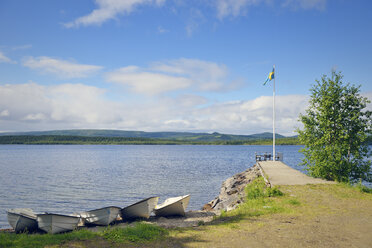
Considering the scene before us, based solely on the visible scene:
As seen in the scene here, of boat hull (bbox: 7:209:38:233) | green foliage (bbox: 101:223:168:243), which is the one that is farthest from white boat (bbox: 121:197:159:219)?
green foliage (bbox: 101:223:168:243)

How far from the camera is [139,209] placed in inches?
591

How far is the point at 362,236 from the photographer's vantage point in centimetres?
932

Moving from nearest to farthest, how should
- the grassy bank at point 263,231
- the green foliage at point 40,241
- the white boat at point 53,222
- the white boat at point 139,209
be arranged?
1. the green foliage at point 40,241
2. the grassy bank at point 263,231
3. the white boat at point 53,222
4. the white boat at point 139,209

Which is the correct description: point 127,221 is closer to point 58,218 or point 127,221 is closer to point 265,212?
point 58,218

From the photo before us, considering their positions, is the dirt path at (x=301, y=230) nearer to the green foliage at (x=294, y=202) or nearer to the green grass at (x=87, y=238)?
the green foliage at (x=294, y=202)

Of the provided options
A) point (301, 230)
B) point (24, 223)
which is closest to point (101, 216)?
point (24, 223)

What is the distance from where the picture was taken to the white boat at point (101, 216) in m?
14.0

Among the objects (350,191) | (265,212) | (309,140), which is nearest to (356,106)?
(309,140)

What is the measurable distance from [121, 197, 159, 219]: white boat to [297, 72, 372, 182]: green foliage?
13124mm

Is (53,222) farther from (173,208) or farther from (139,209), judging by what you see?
(173,208)

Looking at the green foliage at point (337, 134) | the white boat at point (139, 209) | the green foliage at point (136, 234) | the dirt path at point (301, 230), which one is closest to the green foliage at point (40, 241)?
the green foliage at point (136, 234)

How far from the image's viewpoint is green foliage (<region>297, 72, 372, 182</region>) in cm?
1986

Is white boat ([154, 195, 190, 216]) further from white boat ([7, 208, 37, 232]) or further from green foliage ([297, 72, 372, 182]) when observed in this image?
green foliage ([297, 72, 372, 182])

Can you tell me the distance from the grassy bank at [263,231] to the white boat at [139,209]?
3729mm
